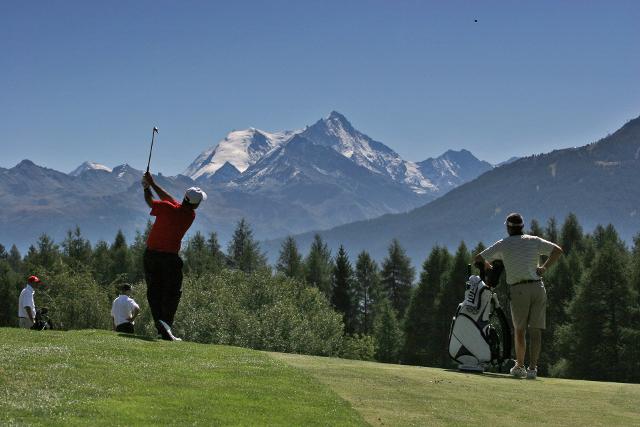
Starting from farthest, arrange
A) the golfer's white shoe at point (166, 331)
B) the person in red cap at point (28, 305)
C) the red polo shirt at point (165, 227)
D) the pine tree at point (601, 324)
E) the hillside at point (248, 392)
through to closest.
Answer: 1. the pine tree at point (601, 324)
2. the person in red cap at point (28, 305)
3. the golfer's white shoe at point (166, 331)
4. the red polo shirt at point (165, 227)
5. the hillside at point (248, 392)

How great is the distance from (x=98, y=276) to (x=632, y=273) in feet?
236

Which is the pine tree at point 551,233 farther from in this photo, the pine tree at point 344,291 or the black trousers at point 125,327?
the black trousers at point 125,327

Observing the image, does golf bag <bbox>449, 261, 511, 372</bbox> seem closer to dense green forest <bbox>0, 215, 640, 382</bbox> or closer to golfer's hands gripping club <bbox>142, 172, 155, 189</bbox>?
golfer's hands gripping club <bbox>142, 172, 155, 189</bbox>

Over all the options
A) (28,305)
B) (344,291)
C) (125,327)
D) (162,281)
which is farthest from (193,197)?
(344,291)

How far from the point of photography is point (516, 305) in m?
16.1

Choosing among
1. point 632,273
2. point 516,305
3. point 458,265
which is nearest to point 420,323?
point 458,265

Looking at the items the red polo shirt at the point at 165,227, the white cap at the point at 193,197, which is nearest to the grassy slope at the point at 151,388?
the red polo shirt at the point at 165,227

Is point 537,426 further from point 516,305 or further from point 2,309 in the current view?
point 2,309

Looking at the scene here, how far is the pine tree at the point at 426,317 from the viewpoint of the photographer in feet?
278

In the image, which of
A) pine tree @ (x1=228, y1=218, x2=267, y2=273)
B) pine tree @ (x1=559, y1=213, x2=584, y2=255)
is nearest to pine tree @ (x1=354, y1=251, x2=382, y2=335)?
pine tree @ (x1=228, y1=218, x2=267, y2=273)

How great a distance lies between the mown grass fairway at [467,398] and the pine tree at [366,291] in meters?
95.8

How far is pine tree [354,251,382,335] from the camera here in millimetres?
111188

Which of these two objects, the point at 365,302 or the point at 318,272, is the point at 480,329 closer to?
the point at 365,302

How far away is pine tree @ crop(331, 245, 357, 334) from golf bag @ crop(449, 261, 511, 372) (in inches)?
3583
